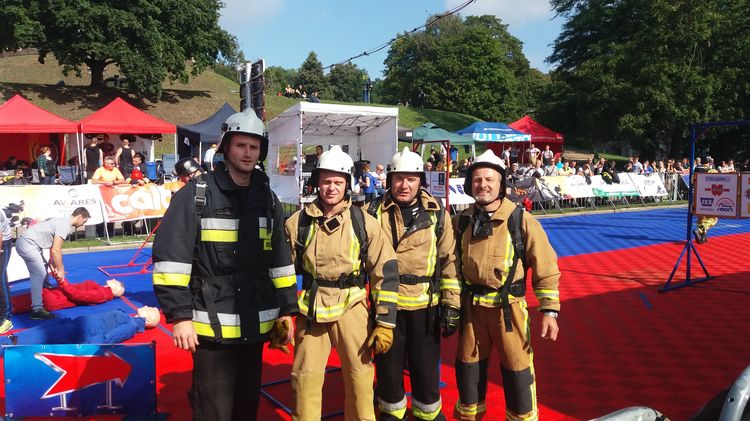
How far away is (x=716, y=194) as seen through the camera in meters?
8.43

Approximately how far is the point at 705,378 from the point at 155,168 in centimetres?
2073

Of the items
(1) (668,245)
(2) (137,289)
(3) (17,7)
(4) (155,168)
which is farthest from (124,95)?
(1) (668,245)

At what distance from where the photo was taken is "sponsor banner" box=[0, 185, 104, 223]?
11602 millimetres

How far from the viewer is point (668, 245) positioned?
1305 centimetres

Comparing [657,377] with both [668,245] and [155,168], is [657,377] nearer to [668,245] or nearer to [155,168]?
[668,245]

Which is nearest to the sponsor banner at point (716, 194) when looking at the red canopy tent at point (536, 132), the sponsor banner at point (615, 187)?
the sponsor banner at point (615, 187)

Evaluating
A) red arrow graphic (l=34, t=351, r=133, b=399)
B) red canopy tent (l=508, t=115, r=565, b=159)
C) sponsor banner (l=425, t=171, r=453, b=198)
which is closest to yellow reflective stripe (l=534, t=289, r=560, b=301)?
red arrow graphic (l=34, t=351, r=133, b=399)

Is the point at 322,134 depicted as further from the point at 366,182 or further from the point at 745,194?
the point at 745,194

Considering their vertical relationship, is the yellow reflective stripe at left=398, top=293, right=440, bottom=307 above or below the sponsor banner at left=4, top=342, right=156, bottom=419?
above

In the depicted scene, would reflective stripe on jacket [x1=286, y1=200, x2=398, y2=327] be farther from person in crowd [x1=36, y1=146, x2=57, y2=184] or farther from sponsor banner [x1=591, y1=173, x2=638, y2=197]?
sponsor banner [x1=591, y1=173, x2=638, y2=197]

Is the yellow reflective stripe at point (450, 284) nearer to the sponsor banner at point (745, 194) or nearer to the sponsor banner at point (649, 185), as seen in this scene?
the sponsor banner at point (745, 194)

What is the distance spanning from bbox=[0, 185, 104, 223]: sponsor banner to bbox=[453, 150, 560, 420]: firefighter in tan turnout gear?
10.8 m

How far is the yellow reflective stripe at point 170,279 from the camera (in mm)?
2658

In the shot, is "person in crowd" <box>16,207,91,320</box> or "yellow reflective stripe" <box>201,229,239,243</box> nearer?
"yellow reflective stripe" <box>201,229,239,243</box>
